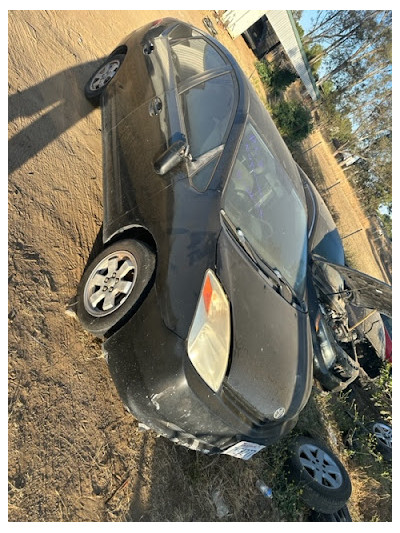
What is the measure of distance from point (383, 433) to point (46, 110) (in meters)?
6.25

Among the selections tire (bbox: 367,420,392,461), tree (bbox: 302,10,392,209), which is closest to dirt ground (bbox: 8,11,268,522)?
tire (bbox: 367,420,392,461)

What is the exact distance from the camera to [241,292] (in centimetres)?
296

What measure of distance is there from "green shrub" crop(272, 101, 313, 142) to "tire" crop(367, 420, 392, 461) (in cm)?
934

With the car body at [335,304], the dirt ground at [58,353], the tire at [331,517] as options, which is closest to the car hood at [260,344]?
the dirt ground at [58,353]

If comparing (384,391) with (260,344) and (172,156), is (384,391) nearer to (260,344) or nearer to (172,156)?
(260,344)

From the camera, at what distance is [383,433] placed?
602cm

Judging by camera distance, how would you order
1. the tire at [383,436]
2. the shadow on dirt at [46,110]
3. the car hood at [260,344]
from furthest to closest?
the tire at [383,436]
the shadow on dirt at [46,110]
the car hood at [260,344]

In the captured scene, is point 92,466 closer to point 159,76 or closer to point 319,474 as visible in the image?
point 319,474

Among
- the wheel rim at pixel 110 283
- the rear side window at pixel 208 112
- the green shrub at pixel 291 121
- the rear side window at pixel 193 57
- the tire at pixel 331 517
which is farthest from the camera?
the green shrub at pixel 291 121

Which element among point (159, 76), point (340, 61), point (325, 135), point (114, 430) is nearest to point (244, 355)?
point (114, 430)

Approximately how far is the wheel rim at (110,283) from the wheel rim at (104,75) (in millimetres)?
2600

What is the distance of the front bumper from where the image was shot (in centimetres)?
262

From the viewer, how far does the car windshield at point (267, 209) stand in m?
3.32

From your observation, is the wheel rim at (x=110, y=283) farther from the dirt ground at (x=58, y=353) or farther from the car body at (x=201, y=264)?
the dirt ground at (x=58, y=353)
